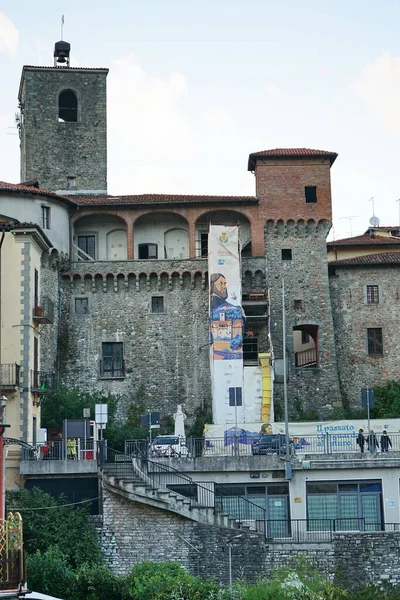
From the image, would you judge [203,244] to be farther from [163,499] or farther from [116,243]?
[163,499]

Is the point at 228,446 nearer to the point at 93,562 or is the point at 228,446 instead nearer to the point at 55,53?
the point at 93,562

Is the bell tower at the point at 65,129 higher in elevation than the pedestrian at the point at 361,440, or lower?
higher

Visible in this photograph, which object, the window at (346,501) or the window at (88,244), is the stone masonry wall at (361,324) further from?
the window at (346,501)

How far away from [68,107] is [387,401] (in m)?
27.2

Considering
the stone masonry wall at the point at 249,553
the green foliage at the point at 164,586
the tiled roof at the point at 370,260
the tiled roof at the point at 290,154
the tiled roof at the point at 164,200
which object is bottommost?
the green foliage at the point at 164,586

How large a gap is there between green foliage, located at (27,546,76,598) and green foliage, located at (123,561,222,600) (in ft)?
5.96

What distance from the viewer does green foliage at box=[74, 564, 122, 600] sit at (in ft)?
124

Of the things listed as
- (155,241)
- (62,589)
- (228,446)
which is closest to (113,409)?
(155,241)

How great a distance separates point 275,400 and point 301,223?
1013 centimetres

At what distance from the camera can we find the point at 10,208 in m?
62.4

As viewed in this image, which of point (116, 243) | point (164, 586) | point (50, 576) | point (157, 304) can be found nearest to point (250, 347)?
point (157, 304)

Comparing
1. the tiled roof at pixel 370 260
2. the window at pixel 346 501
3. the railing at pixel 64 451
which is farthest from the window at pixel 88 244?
the window at pixel 346 501

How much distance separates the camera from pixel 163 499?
1676 inches

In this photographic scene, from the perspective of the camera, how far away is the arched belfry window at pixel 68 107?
74750 millimetres
